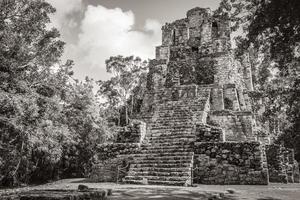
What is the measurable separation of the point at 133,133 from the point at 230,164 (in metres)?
3.94

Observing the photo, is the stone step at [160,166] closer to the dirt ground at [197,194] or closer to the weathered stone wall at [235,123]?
the dirt ground at [197,194]

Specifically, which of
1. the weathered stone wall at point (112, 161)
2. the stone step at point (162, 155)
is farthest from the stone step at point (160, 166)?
the weathered stone wall at point (112, 161)

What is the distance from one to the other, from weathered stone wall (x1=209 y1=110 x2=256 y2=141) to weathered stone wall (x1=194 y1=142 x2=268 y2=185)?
325 cm

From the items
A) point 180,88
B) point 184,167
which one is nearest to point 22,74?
point 184,167

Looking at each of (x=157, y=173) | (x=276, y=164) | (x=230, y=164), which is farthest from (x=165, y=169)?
(x=276, y=164)

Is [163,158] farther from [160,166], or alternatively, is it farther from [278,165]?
[278,165]

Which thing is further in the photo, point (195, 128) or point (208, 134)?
point (195, 128)

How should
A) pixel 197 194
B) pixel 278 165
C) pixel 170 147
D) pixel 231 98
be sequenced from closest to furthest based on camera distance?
1. pixel 197 194
2. pixel 170 147
3. pixel 278 165
4. pixel 231 98

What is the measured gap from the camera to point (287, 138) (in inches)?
246

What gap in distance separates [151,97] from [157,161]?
6713mm

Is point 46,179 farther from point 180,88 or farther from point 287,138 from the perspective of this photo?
point 287,138

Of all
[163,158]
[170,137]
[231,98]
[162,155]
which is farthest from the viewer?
[231,98]

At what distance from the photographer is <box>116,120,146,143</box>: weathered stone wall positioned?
A: 38.8 ft

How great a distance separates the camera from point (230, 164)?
388 inches
